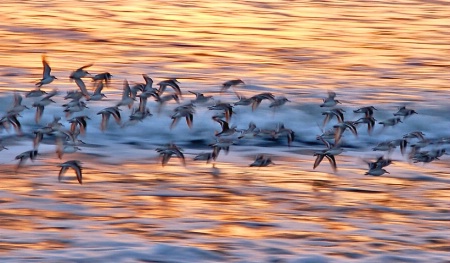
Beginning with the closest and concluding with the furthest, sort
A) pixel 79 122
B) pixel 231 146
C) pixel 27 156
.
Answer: pixel 27 156 < pixel 79 122 < pixel 231 146

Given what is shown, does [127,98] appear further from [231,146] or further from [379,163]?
[379,163]

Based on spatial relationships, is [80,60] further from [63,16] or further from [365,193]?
[365,193]

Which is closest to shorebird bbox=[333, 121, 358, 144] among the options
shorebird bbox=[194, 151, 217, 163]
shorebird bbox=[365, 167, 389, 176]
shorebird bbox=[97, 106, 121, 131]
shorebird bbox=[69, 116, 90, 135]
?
shorebird bbox=[365, 167, 389, 176]

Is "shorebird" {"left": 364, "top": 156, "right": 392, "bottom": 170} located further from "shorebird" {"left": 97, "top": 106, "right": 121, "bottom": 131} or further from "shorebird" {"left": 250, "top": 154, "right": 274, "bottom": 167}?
"shorebird" {"left": 97, "top": 106, "right": 121, "bottom": 131}

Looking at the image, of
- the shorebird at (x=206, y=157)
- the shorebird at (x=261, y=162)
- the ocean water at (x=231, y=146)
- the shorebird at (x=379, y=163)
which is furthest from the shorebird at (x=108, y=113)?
the shorebird at (x=379, y=163)

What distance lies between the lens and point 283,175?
472 inches

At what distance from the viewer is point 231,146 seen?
45.5 ft

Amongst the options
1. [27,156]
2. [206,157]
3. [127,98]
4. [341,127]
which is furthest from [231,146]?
[27,156]

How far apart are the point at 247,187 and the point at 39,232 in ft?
9.11

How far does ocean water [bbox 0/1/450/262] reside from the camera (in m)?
9.15

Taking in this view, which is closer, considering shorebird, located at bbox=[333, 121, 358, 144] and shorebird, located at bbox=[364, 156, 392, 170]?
shorebird, located at bbox=[364, 156, 392, 170]

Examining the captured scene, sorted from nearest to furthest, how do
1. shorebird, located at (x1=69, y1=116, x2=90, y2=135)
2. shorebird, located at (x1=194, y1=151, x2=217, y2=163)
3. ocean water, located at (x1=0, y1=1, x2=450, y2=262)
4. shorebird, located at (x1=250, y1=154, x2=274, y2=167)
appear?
ocean water, located at (x1=0, y1=1, x2=450, y2=262) < shorebird, located at (x1=250, y1=154, x2=274, y2=167) < shorebird, located at (x1=194, y1=151, x2=217, y2=163) < shorebird, located at (x1=69, y1=116, x2=90, y2=135)

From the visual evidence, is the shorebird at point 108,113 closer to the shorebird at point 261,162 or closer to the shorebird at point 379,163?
the shorebird at point 261,162

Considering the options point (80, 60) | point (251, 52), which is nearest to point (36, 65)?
point (80, 60)
